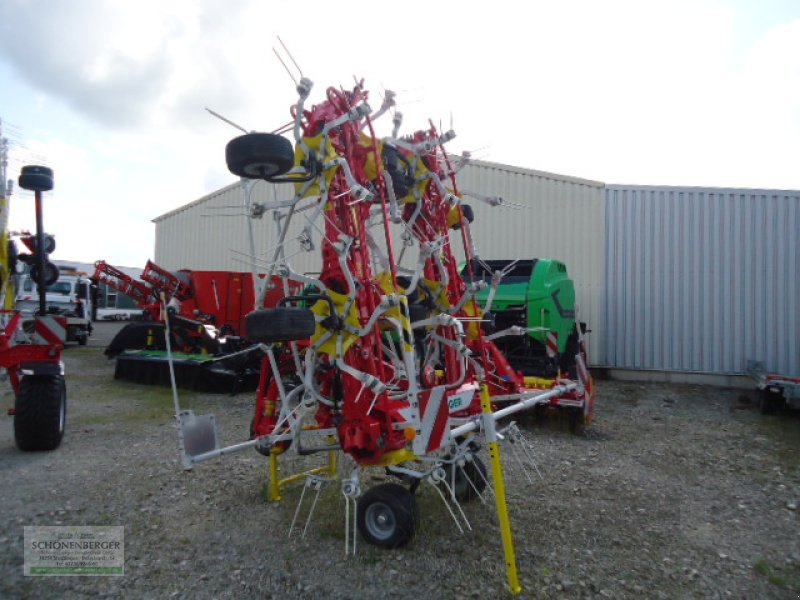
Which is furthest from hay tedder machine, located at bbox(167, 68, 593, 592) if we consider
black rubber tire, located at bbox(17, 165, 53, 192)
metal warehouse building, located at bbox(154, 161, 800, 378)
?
metal warehouse building, located at bbox(154, 161, 800, 378)

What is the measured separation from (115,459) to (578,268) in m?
9.27

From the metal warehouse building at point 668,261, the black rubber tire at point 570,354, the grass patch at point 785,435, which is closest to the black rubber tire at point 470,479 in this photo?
the grass patch at point 785,435

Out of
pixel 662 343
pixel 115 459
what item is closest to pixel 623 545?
pixel 115 459

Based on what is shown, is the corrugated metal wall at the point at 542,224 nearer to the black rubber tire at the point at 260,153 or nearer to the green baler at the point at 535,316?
the green baler at the point at 535,316

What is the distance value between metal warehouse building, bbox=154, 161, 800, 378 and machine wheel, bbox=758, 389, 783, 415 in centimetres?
247

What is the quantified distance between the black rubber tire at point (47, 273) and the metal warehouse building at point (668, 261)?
13.2ft

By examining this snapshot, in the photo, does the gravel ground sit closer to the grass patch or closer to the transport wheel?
the grass patch

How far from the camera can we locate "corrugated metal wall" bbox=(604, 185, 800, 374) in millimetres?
10711

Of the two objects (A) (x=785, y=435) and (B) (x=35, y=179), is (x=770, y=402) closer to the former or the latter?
(A) (x=785, y=435)

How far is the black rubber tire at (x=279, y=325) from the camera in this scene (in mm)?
3389

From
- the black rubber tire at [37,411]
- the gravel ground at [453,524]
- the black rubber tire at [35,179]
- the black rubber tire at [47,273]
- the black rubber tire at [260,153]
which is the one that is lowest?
the gravel ground at [453,524]

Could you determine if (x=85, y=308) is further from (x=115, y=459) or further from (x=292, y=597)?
(x=292, y=597)

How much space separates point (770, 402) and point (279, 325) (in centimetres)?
782

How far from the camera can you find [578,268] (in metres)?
12.1
